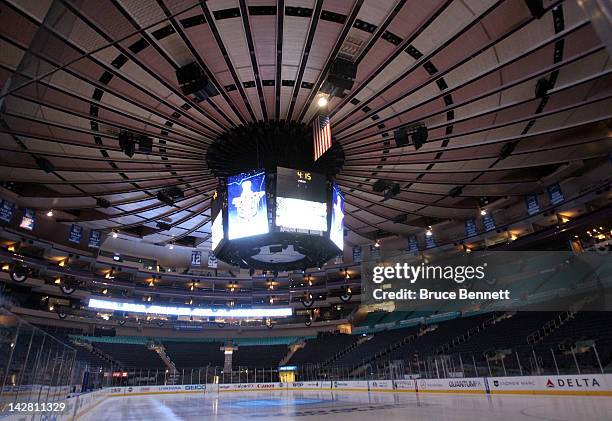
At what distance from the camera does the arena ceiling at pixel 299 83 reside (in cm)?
996

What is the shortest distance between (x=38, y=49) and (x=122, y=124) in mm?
10911

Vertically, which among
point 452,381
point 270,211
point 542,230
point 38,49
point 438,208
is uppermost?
point 438,208

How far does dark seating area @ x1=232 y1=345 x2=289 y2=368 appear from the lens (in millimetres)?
44219

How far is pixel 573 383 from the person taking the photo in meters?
16.1

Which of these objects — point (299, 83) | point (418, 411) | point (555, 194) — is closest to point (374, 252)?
point (555, 194)

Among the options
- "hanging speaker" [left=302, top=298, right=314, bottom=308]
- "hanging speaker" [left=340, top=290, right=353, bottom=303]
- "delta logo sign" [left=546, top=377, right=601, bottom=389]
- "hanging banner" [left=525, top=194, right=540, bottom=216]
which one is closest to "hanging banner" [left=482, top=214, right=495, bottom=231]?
"hanging banner" [left=525, top=194, right=540, bottom=216]

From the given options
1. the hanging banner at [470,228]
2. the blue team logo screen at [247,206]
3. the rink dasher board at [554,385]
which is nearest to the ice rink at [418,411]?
the rink dasher board at [554,385]

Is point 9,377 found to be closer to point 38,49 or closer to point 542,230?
point 38,49

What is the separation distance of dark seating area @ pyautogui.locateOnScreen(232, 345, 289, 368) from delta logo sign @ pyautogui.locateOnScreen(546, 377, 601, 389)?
32.5 metres

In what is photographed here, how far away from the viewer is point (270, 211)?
572 inches

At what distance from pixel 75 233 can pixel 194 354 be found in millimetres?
22721

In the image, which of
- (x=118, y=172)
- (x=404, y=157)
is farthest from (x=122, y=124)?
(x=404, y=157)

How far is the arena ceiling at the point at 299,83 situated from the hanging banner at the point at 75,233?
1014cm

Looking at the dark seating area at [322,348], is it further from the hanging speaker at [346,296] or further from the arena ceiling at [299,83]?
the arena ceiling at [299,83]
